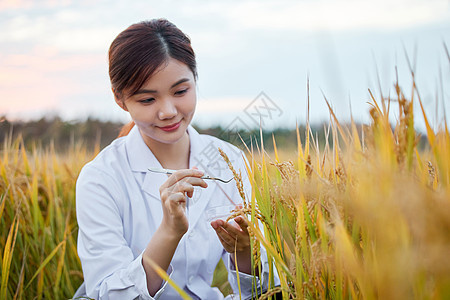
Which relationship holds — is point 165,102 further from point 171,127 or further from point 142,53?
point 142,53

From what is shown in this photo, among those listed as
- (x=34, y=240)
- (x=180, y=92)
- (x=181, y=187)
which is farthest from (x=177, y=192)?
(x=34, y=240)

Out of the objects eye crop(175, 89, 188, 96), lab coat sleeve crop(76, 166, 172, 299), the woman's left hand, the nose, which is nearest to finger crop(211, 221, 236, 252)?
the woman's left hand

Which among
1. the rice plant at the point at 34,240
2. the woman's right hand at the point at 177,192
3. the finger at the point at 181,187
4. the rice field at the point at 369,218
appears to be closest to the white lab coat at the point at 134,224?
the woman's right hand at the point at 177,192

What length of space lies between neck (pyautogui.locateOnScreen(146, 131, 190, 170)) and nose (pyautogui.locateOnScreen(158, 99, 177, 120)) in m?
0.43

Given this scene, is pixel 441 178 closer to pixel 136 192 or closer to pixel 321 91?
pixel 321 91

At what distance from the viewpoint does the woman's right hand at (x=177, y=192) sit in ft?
5.07

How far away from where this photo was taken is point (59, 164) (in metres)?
4.09

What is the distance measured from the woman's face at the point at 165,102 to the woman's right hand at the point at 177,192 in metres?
0.50

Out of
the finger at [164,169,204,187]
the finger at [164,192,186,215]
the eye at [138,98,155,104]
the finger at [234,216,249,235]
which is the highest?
the eye at [138,98,155,104]

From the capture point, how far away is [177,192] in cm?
154

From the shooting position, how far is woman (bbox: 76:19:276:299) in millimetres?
1829

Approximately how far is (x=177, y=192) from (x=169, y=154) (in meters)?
0.91

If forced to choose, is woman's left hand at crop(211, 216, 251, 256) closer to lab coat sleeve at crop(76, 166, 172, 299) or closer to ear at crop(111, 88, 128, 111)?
lab coat sleeve at crop(76, 166, 172, 299)

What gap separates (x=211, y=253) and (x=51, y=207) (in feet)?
4.88
